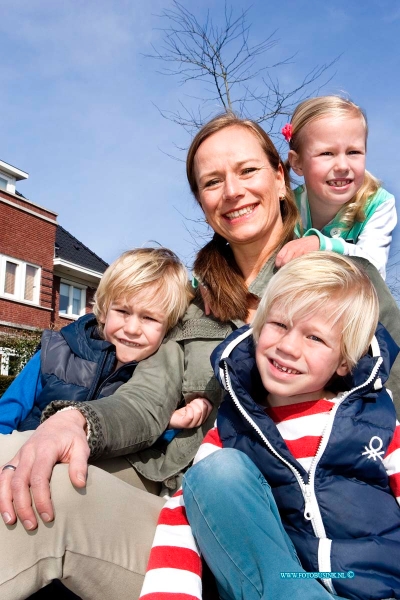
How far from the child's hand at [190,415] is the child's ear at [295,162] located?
1429mm

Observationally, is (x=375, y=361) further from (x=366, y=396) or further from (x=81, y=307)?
(x=81, y=307)

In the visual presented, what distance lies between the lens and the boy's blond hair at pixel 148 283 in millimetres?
2434

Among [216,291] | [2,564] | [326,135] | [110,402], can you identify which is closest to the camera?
[2,564]

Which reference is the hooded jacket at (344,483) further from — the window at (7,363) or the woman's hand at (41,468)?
the window at (7,363)

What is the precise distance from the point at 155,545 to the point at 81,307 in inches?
801

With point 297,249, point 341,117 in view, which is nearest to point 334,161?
point 341,117

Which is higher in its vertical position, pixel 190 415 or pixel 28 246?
pixel 28 246

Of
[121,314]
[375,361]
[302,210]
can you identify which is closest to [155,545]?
[375,361]

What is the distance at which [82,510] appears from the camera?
145 cm

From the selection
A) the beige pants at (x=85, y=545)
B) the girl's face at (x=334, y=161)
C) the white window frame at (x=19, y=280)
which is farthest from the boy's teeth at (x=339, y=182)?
the white window frame at (x=19, y=280)

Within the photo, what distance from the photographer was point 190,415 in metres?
2.14

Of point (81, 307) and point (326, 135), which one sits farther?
point (81, 307)

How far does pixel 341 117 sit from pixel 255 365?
1.61m

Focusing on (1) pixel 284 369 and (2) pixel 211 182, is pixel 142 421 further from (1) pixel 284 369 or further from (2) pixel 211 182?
(2) pixel 211 182
